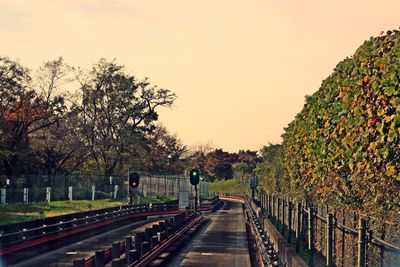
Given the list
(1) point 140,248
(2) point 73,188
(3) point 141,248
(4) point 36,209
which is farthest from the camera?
(2) point 73,188

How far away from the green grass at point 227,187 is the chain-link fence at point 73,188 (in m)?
67.6

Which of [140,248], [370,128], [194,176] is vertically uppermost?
[370,128]

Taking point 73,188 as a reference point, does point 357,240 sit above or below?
below

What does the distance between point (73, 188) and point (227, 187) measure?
108 metres

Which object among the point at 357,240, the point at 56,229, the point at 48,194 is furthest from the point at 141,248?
the point at 48,194

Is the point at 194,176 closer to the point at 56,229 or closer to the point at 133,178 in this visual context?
the point at 133,178

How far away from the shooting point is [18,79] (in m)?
64.0

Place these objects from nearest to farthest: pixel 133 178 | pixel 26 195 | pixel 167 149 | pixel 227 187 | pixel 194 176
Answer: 1. pixel 194 176
2. pixel 133 178
3. pixel 26 195
4. pixel 167 149
5. pixel 227 187

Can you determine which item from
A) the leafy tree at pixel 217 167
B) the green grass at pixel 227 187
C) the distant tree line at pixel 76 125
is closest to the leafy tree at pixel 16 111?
the distant tree line at pixel 76 125

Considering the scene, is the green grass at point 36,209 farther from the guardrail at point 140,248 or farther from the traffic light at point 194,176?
the guardrail at point 140,248

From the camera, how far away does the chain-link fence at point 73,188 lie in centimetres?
5191

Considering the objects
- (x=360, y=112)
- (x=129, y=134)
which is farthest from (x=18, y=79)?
(x=360, y=112)

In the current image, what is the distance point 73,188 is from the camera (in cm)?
6419

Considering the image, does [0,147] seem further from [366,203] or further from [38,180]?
[366,203]
